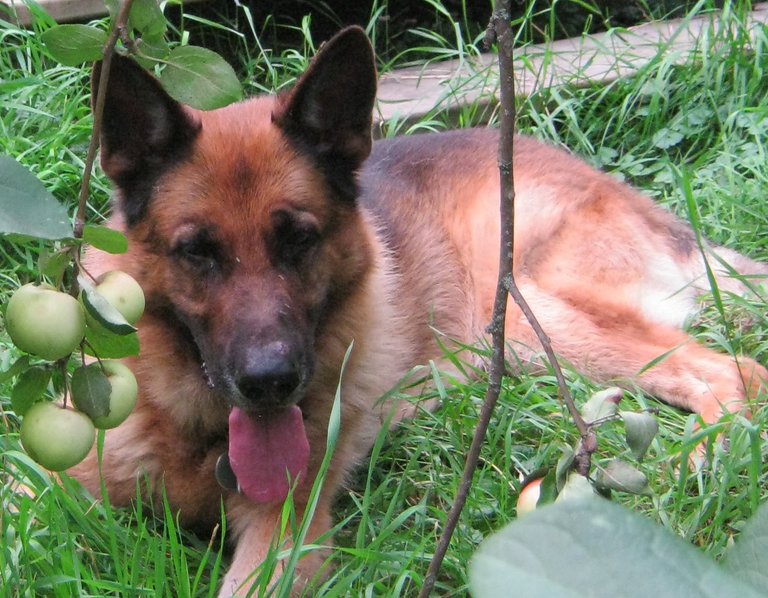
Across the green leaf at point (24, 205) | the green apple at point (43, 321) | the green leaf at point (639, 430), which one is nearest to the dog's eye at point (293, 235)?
the green leaf at point (639, 430)

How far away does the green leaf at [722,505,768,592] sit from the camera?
0.43 meters

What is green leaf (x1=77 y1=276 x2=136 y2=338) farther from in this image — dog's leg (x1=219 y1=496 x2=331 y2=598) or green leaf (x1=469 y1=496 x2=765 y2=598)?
dog's leg (x1=219 y1=496 x2=331 y2=598)

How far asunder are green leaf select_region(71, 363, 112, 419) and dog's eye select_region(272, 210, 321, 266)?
54.2 inches

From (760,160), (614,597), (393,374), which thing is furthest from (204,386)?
(760,160)

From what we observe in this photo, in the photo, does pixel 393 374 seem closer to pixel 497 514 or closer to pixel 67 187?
pixel 497 514

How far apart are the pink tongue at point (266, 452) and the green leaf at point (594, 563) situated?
78.3 inches

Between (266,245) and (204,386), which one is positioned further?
(204,386)

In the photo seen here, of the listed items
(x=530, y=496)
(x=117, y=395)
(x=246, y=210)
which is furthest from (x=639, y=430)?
(x=246, y=210)

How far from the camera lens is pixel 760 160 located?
13.2 feet

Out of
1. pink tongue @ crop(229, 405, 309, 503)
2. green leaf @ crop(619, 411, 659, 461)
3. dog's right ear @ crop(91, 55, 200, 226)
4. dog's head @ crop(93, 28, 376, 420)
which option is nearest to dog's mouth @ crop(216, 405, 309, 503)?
pink tongue @ crop(229, 405, 309, 503)

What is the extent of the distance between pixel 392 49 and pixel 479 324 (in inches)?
97.3

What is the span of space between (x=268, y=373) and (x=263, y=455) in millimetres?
353

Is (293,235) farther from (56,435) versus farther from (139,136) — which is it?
(56,435)

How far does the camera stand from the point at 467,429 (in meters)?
2.76
